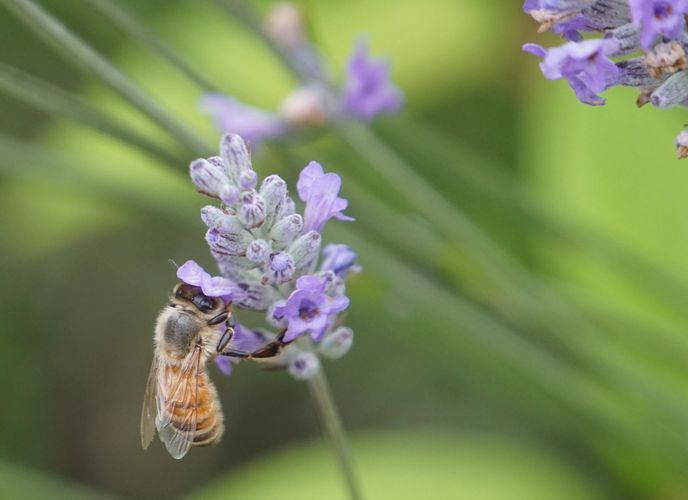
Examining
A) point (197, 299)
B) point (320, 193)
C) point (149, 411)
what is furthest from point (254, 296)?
point (149, 411)

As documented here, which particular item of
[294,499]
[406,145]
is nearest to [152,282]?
[294,499]

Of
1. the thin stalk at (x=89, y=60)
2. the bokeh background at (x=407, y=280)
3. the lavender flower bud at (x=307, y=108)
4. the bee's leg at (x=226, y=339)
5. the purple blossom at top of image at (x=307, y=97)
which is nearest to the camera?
the bee's leg at (x=226, y=339)

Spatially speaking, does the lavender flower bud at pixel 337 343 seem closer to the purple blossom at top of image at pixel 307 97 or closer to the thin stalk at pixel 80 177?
the purple blossom at top of image at pixel 307 97

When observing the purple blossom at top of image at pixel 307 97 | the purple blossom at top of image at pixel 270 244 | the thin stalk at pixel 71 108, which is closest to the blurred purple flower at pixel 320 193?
the purple blossom at top of image at pixel 270 244

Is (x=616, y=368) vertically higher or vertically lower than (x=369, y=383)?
lower

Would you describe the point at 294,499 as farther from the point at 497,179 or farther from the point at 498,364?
the point at 497,179

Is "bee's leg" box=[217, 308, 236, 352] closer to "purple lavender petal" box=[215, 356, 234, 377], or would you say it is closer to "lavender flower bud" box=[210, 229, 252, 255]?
"purple lavender petal" box=[215, 356, 234, 377]
